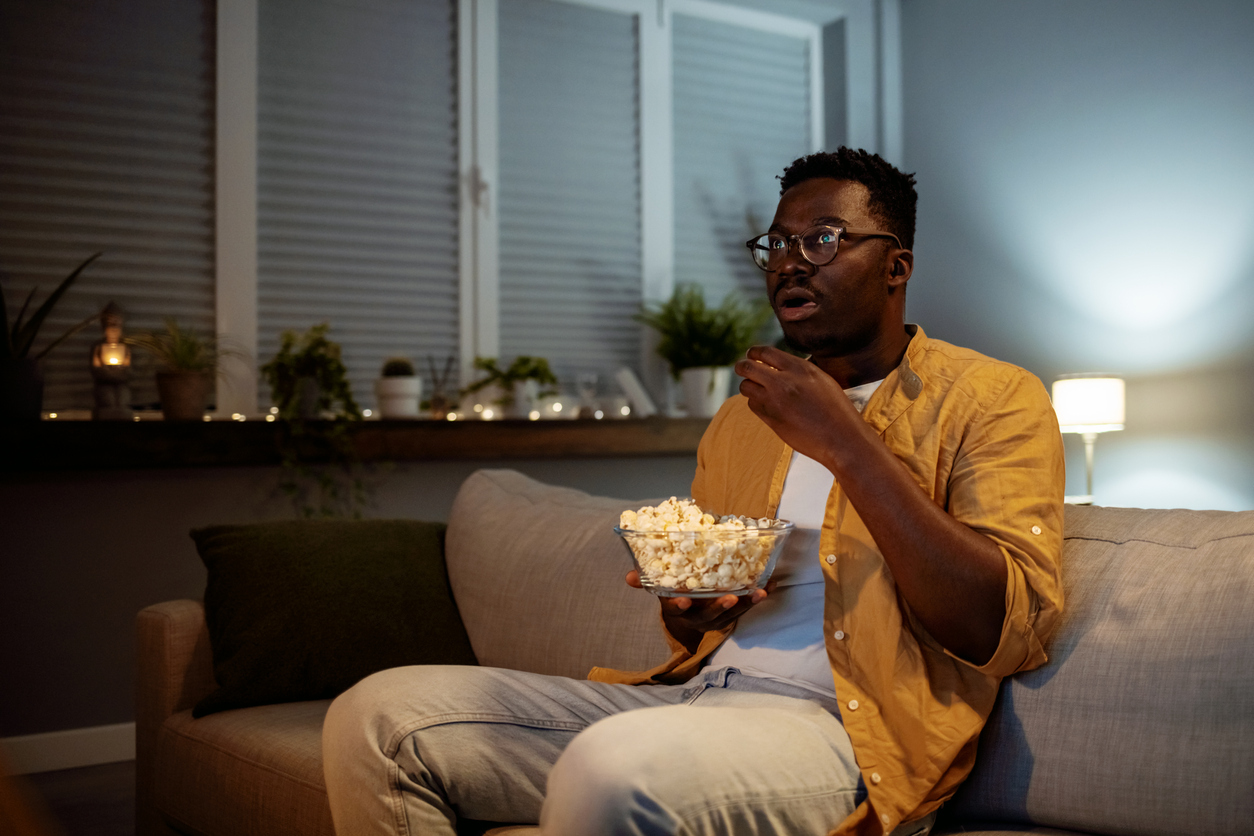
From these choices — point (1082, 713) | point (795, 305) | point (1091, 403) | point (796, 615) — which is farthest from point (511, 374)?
point (1082, 713)

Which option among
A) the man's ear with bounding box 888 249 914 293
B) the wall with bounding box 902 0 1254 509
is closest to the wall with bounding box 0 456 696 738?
the man's ear with bounding box 888 249 914 293

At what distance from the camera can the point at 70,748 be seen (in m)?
3.00

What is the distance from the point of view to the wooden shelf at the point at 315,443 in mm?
2830

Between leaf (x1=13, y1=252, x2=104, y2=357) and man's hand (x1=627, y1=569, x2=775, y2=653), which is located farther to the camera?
leaf (x1=13, y1=252, x2=104, y2=357)

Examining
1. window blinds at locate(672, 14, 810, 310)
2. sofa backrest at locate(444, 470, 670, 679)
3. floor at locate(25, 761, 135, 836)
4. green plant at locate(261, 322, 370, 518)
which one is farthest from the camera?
window blinds at locate(672, 14, 810, 310)

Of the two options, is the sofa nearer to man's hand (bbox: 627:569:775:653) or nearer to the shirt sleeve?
the shirt sleeve

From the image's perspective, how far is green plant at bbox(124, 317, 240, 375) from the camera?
3053mm

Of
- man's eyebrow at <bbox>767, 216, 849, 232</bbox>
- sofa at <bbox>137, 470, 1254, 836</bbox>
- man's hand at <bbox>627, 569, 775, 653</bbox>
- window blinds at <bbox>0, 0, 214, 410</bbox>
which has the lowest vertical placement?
sofa at <bbox>137, 470, 1254, 836</bbox>

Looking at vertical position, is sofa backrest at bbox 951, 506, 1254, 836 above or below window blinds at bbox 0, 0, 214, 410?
below

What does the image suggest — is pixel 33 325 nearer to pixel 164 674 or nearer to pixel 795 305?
pixel 164 674

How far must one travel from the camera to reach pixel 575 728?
1335mm

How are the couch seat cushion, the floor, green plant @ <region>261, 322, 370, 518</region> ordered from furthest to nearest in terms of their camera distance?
1. green plant @ <region>261, 322, 370, 518</region>
2. the floor
3. the couch seat cushion

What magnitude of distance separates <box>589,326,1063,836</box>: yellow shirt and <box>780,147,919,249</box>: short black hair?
0.80ft

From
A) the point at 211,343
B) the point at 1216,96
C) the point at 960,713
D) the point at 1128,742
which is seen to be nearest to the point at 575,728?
the point at 960,713
